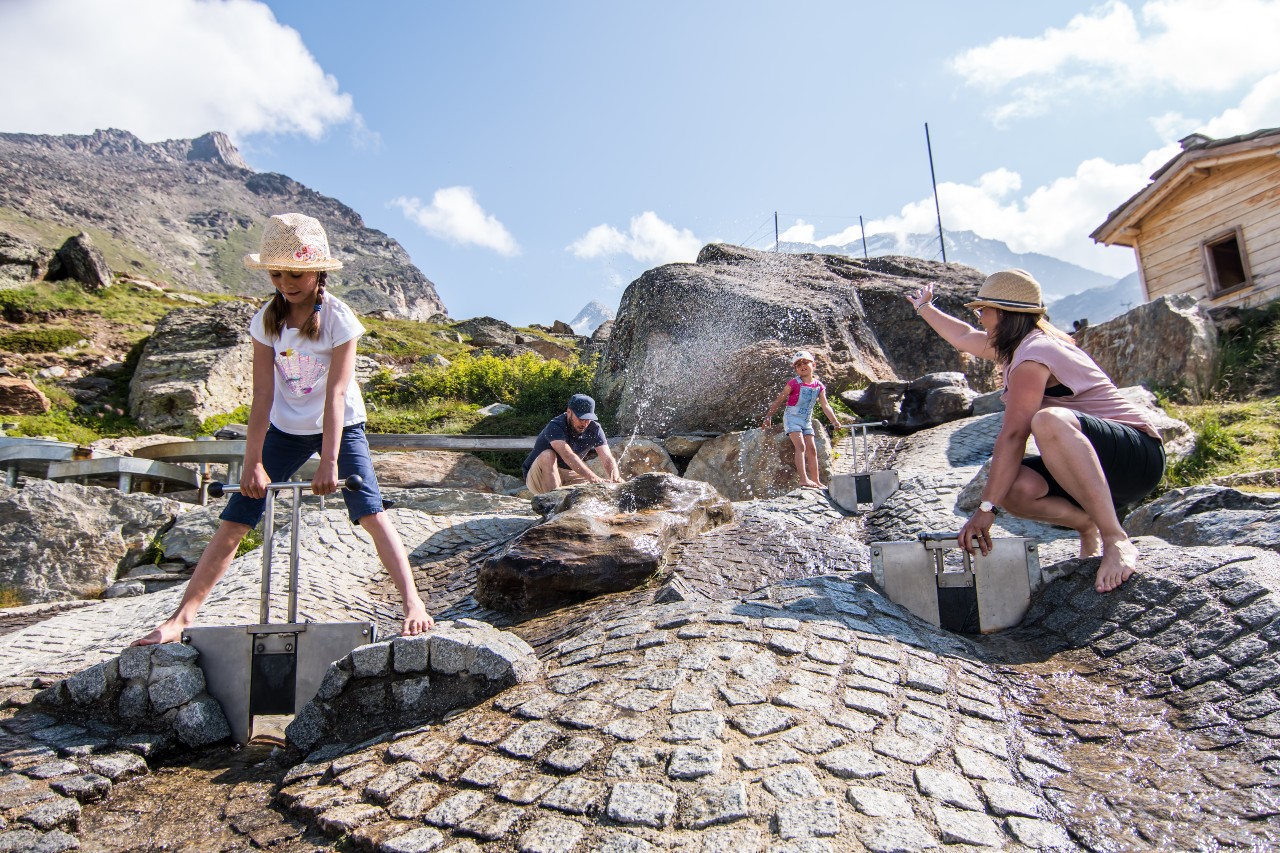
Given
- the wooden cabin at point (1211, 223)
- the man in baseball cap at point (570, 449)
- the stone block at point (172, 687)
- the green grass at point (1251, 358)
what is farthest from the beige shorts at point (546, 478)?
the wooden cabin at point (1211, 223)

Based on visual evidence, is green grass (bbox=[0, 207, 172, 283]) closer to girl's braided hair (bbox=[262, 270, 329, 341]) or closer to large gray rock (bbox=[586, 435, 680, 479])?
large gray rock (bbox=[586, 435, 680, 479])

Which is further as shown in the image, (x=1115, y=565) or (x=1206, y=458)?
(x=1206, y=458)

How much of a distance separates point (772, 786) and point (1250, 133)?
1767 cm

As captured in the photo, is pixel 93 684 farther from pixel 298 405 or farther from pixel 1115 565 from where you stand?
pixel 1115 565

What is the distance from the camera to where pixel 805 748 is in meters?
2.45

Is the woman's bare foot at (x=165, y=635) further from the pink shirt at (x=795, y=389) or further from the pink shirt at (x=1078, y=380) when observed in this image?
the pink shirt at (x=795, y=389)

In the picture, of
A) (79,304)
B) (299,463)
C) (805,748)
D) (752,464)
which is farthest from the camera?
(79,304)

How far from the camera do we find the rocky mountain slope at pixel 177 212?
96.4 meters

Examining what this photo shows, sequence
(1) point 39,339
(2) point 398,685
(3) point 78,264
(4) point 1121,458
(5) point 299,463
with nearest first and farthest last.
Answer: (2) point 398,685 → (4) point 1121,458 → (5) point 299,463 → (1) point 39,339 → (3) point 78,264

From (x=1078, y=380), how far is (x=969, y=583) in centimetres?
107

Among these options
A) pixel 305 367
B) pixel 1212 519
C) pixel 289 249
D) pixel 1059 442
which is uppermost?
pixel 289 249

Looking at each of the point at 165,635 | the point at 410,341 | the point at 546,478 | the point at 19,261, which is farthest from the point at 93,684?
the point at 19,261

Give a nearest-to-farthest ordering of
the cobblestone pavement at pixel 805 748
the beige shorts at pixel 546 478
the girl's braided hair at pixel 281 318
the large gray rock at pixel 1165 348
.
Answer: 1. the cobblestone pavement at pixel 805 748
2. the girl's braided hair at pixel 281 318
3. the beige shorts at pixel 546 478
4. the large gray rock at pixel 1165 348

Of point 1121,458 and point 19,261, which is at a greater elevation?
point 19,261
